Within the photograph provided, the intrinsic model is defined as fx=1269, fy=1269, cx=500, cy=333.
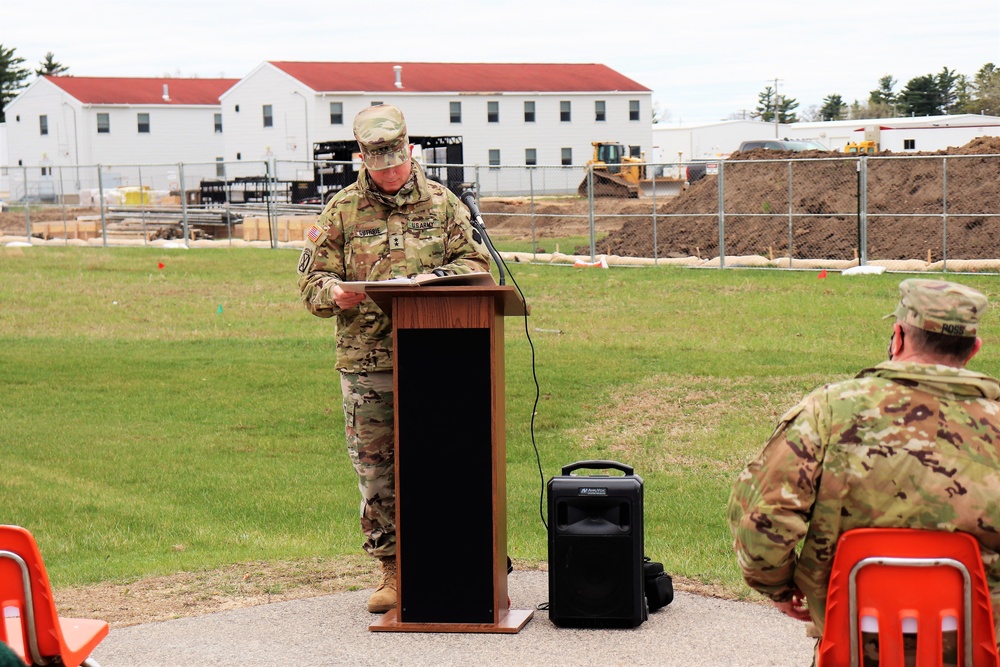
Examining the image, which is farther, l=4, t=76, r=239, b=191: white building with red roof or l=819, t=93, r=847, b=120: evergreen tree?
l=819, t=93, r=847, b=120: evergreen tree

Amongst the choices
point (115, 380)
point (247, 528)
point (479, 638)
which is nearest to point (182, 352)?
point (115, 380)

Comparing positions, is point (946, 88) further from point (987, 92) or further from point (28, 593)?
point (28, 593)

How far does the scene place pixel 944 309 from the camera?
10.00 feet

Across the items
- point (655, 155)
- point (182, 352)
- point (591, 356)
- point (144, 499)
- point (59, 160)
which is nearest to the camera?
point (144, 499)

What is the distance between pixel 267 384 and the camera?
41.9 feet

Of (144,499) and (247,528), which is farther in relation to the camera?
(144,499)

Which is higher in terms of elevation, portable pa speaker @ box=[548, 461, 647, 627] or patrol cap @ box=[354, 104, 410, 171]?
patrol cap @ box=[354, 104, 410, 171]

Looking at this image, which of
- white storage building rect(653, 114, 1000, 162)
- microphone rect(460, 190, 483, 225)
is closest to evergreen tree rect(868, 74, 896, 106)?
white storage building rect(653, 114, 1000, 162)

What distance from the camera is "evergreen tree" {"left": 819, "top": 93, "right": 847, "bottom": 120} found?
370 feet

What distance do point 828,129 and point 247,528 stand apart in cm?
7841

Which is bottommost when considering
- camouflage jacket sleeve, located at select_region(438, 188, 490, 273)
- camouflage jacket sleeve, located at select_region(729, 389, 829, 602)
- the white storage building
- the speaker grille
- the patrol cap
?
the speaker grille

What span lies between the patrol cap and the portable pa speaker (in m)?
1.51

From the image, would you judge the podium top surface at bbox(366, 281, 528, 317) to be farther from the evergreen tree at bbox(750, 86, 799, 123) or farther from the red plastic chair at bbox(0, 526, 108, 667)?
the evergreen tree at bbox(750, 86, 799, 123)

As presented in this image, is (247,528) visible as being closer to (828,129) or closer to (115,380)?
(115,380)
